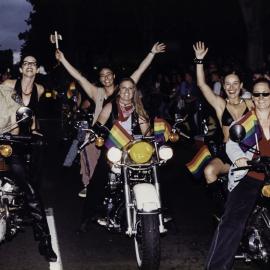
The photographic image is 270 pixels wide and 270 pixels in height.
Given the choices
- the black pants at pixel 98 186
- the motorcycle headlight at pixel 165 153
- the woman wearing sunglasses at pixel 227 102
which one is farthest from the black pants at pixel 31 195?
Result: the woman wearing sunglasses at pixel 227 102

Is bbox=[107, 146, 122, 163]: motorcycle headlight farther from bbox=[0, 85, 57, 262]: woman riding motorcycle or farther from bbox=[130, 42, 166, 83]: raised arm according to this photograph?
bbox=[130, 42, 166, 83]: raised arm

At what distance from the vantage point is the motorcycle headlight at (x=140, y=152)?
534 centimetres

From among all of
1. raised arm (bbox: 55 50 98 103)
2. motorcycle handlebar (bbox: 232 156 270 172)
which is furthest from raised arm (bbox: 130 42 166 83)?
motorcycle handlebar (bbox: 232 156 270 172)

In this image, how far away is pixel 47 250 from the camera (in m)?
5.92

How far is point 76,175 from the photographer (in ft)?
36.6

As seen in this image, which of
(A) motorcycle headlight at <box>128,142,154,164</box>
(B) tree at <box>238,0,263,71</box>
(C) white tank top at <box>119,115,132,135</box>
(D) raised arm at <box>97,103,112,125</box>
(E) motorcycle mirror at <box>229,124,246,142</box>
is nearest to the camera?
(E) motorcycle mirror at <box>229,124,246,142</box>

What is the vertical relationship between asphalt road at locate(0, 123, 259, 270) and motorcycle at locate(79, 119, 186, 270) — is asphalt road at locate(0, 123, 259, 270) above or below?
below

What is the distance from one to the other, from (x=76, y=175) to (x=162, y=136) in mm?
5497

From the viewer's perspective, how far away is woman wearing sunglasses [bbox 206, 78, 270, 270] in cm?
491

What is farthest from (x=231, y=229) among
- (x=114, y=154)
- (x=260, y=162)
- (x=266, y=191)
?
(x=114, y=154)

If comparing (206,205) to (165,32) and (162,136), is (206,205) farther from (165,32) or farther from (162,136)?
(165,32)

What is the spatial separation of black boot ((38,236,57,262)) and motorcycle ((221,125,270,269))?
6.15ft

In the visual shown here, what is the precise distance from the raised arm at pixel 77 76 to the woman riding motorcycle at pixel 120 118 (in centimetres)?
118

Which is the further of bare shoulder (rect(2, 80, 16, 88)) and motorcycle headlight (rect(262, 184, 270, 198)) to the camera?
bare shoulder (rect(2, 80, 16, 88))
